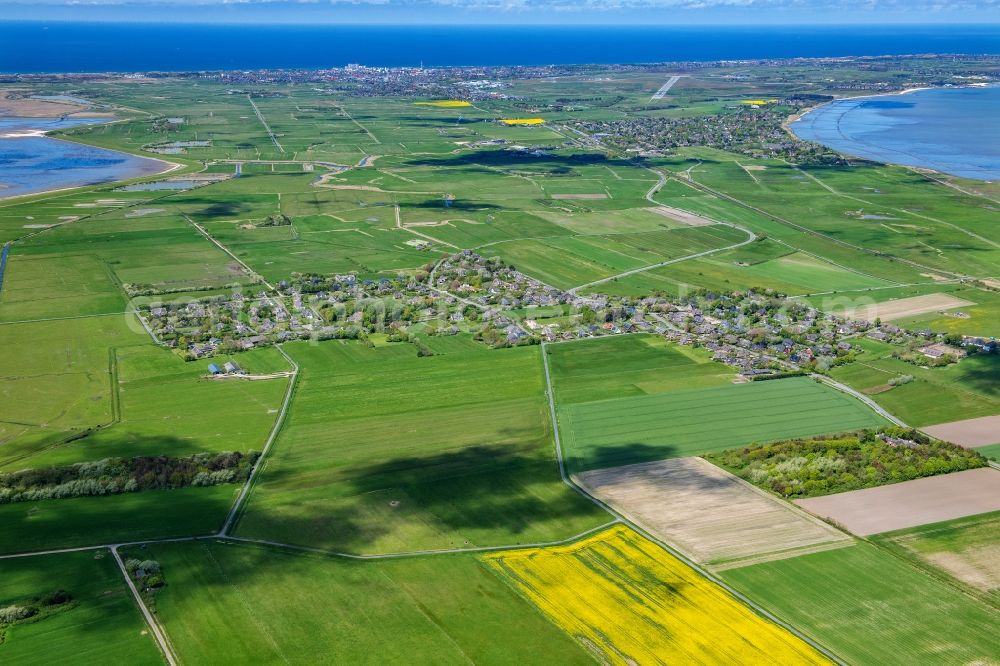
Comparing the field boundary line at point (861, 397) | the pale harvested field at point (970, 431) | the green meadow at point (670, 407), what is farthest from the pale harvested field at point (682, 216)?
the pale harvested field at point (970, 431)

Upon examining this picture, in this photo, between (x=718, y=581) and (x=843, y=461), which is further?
(x=843, y=461)

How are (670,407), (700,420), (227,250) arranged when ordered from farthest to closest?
(227,250) → (670,407) → (700,420)

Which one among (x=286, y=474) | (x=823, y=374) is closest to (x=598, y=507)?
(x=286, y=474)

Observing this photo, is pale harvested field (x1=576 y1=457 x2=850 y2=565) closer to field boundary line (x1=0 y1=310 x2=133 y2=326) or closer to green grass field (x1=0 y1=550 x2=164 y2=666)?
green grass field (x1=0 y1=550 x2=164 y2=666)

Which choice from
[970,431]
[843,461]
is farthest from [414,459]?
[970,431]

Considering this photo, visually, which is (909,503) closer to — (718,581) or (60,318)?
(718,581)

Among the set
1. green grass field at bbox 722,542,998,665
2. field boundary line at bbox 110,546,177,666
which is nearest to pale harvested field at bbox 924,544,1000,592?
green grass field at bbox 722,542,998,665
